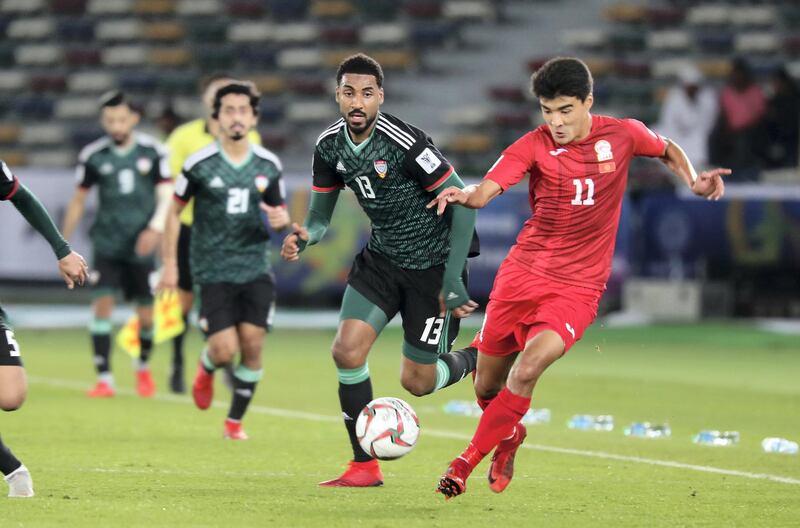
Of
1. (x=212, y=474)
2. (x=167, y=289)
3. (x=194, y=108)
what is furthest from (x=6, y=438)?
(x=194, y=108)

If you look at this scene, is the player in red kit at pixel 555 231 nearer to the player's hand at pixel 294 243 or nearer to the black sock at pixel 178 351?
the player's hand at pixel 294 243

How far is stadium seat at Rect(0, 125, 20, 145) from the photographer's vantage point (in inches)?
1067

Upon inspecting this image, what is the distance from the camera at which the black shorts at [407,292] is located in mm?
8008

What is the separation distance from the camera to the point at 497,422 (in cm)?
705

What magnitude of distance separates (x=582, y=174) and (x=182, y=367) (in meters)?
6.10

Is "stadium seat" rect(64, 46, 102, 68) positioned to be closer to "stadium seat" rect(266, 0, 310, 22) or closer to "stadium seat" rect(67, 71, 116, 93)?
"stadium seat" rect(67, 71, 116, 93)

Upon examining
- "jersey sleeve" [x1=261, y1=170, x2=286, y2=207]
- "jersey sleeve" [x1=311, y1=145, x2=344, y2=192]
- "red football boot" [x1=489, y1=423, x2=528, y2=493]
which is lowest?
"red football boot" [x1=489, y1=423, x2=528, y2=493]

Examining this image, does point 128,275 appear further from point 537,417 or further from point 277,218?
point 277,218

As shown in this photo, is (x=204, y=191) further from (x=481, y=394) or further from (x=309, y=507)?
(x=309, y=507)

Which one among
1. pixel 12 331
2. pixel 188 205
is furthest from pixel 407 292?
pixel 188 205

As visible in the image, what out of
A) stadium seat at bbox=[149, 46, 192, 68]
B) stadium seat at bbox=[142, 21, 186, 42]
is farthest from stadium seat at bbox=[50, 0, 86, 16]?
stadium seat at bbox=[149, 46, 192, 68]

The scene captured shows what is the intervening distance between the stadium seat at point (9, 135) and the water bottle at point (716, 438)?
19215 millimetres

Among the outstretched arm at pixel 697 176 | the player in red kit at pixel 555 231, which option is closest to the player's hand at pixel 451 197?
the player in red kit at pixel 555 231

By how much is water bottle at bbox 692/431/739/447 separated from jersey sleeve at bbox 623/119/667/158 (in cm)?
278
